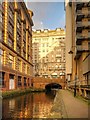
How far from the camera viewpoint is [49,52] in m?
144

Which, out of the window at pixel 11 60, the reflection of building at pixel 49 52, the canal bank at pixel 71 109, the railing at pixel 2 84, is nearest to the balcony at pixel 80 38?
the window at pixel 11 60

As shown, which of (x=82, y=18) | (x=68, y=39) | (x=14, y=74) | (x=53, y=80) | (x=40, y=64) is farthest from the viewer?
(x=40, y=64)

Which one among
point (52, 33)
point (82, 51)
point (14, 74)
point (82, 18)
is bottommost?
point (14, 74)

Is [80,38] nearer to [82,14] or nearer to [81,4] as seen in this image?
[82,14]

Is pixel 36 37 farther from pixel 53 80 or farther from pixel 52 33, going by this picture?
pixel 53 80

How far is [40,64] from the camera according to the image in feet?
460

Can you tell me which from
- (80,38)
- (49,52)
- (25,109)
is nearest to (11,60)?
(80,38)

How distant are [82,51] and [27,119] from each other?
1259 inches

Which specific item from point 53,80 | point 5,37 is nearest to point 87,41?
point 5,37

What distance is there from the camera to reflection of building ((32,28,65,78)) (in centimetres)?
13650

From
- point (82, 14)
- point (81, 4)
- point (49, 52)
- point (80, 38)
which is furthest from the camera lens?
point (49, 52)

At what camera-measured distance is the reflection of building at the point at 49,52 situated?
136m

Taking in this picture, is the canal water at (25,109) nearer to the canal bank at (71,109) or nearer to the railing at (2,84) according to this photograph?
the canal bank at (71,109)

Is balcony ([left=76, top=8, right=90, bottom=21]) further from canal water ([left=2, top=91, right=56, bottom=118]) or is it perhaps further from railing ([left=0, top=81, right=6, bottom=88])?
canal water ([left=2, top=91, right=56, bottom=118])
